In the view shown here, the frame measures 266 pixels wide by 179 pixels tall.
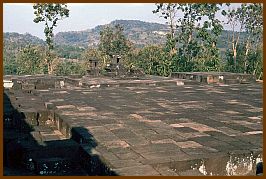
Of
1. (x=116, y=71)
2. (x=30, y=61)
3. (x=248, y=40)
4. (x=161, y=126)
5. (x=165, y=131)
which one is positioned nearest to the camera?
(x=165, y=131)

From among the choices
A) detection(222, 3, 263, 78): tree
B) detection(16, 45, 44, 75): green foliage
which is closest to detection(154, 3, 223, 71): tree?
detection(222, 3, 263, 78): tree

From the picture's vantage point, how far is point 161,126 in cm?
711

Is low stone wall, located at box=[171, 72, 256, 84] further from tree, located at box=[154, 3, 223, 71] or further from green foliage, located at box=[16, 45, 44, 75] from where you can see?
green foliage, located at box=[16, 45, 44, 75]

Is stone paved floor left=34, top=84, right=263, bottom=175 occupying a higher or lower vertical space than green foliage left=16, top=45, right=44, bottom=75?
lower

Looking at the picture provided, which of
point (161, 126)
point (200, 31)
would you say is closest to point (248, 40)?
point (200, 31)

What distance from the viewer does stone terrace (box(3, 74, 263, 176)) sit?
4.97 metres

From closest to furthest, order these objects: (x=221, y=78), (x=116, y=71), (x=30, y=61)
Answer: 1. (x=221, y=78)
2. (x=116, y=71)
3. (x=30, y=61)

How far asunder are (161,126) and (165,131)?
0.44 m

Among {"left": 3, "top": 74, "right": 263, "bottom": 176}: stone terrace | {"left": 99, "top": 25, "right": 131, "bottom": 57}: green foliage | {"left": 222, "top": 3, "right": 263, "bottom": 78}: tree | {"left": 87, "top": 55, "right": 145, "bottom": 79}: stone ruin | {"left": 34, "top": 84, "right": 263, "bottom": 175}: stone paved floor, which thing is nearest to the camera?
{"left": 3, "top": 74, "right": 263, "bottom": 176}: stone terrace

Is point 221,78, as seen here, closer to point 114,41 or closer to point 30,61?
point 114,41

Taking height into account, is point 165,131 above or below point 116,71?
below

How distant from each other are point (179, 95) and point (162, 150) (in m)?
7.10

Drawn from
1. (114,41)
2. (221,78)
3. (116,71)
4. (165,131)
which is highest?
(114,41)

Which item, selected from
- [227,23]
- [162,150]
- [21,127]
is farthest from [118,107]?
[227,23]
